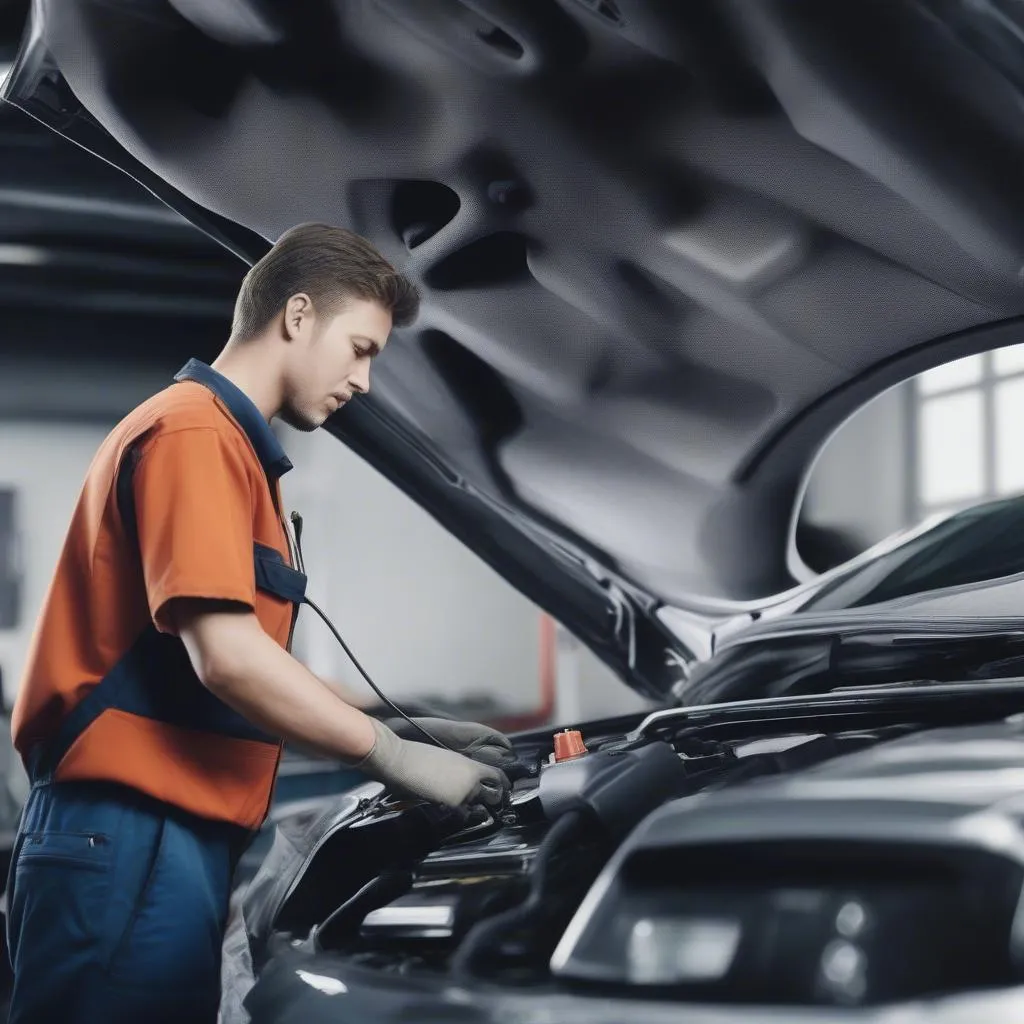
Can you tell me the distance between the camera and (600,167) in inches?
47.8

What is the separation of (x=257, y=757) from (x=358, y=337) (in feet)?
1.37

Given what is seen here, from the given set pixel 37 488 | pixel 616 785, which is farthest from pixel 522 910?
pixel 37 488

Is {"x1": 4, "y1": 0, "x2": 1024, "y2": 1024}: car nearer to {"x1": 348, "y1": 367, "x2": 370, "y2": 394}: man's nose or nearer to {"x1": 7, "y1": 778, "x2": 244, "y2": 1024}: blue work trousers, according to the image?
{"x1": 7, "y1": 778, "x2": 244, "y2": 1024}: blue work trousers

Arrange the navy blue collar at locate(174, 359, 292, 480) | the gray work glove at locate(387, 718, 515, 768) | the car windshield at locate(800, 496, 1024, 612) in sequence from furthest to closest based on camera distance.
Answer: the gray work glove at locate(387, 718, 515, 768)
the car windshield at locate(800, 496, 1024, 612)
the navy blue collar at locate(174, 359, 292, 480)

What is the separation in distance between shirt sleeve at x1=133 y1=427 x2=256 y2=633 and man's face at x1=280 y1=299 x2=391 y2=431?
0.48 ft

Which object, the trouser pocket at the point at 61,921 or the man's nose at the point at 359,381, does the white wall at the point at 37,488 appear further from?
the trouser pocket at the point at 61,921

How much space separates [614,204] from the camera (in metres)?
1.25

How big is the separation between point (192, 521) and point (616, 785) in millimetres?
410

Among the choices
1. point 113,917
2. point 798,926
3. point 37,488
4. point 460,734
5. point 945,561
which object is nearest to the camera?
point 798,926

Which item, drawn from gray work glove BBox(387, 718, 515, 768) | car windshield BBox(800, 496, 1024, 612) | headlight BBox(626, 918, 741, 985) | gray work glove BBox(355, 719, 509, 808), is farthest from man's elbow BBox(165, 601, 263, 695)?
car windshield BBox(800, 496, 1024, 612)

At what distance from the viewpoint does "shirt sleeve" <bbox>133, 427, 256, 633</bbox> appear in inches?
37.7

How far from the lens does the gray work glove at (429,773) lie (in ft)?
3.50

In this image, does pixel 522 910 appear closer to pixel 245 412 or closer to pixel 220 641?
pixel 220 641

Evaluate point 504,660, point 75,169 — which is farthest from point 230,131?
point 504,660
